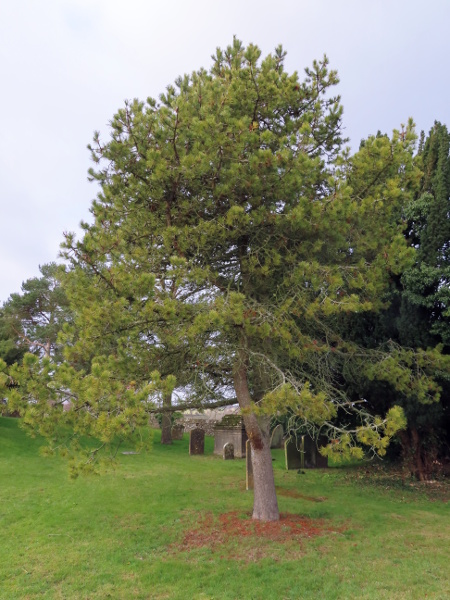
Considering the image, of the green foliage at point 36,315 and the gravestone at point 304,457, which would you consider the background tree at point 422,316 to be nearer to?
the gravestone at point 304,457

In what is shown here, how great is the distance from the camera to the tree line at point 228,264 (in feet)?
19.3

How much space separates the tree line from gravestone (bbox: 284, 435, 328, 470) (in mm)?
6970

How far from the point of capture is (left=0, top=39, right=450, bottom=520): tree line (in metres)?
5.88

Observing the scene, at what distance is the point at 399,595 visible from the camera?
4938 millimetres

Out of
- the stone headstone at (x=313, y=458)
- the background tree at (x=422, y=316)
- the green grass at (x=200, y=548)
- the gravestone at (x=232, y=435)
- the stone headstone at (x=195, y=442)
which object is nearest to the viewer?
the green grass at (x=200, y=548)

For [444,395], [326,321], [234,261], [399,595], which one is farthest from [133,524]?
[444,395]

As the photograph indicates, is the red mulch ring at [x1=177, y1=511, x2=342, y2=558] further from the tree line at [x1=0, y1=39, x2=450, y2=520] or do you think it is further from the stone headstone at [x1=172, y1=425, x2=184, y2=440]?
the stone headstone at [x1=172, y1=425, x2=184, y2=440]

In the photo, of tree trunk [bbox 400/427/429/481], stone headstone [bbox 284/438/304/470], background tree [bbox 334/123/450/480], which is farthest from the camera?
stone headstone [bbox 284/438/304/470]

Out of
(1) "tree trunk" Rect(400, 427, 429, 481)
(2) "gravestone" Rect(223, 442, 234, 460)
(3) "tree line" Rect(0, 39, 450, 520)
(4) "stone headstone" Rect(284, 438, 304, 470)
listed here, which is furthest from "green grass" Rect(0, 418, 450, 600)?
(2) "gravestone" Rect(223, 442, 234, 460)

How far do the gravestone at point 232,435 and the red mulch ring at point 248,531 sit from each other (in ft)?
30.5

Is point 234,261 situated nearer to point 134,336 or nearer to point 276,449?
point 134,336

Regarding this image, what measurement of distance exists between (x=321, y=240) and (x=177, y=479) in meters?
8.51

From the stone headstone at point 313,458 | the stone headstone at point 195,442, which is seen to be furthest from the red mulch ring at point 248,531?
the stone headstone at point 195,442

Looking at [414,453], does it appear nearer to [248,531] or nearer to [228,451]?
[248,531]
